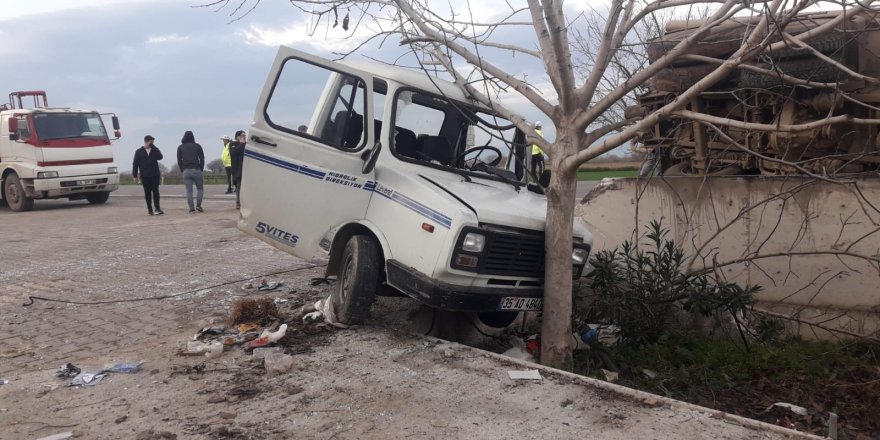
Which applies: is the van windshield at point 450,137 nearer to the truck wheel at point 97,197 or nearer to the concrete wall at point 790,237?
the concrete wall at point 790,237

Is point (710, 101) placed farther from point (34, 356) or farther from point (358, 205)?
point (34, 356)

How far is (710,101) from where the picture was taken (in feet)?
24.0

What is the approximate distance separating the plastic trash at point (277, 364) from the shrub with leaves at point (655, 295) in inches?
100

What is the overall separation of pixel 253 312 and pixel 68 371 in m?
1.68

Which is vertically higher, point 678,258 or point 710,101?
point 710,101

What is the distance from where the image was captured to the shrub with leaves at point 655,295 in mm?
5629

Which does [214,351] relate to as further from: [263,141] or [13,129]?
[13,129]

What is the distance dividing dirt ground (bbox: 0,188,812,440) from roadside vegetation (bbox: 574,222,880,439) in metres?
0.89

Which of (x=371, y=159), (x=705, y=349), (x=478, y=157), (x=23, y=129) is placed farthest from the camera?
(x=23, y=129)

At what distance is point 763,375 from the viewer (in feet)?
17.5

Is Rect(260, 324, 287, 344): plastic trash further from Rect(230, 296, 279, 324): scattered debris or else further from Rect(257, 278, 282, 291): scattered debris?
Rect(257, 278, 282, 291): scattered debris

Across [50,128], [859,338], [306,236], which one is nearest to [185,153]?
[50,128]

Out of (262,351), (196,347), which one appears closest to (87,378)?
(196,347)

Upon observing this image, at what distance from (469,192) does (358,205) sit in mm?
934
